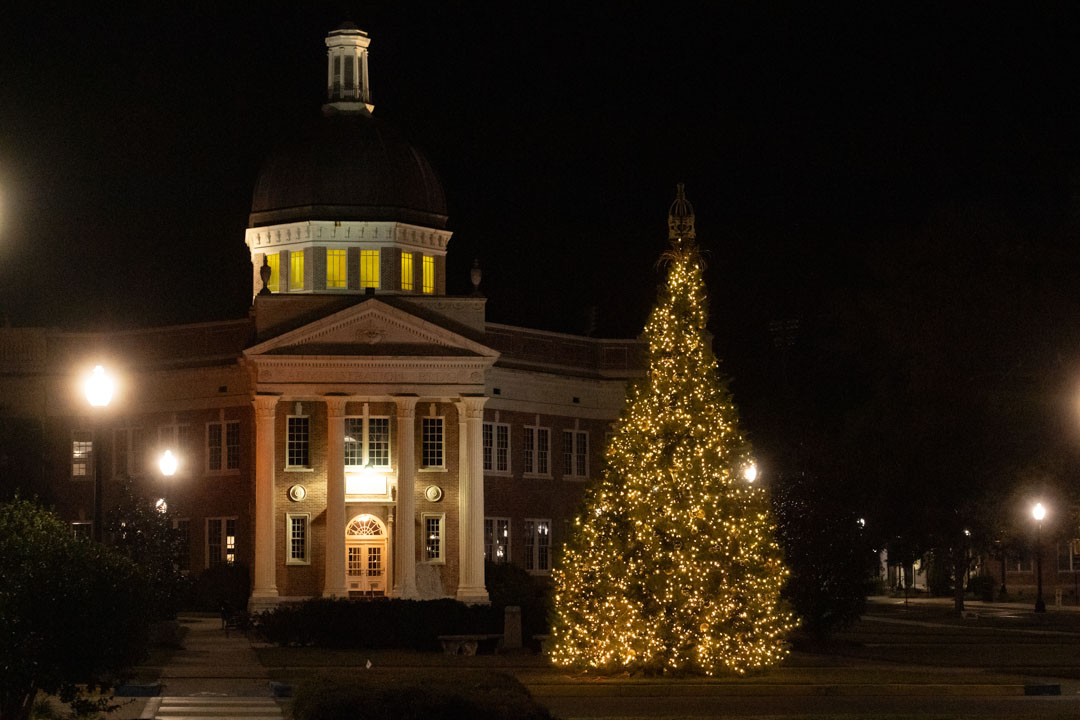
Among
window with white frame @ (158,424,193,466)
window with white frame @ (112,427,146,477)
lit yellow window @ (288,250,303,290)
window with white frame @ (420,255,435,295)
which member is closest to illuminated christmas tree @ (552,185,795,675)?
window with white frame @ (420,255,435,295)

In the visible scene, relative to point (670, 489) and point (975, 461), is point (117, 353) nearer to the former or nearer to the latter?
point (975, 461)

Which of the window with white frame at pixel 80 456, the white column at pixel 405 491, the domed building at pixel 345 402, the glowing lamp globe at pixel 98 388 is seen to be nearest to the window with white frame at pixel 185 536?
the domed building at pixel 345 402

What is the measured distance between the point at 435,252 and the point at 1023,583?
4424 centimetres

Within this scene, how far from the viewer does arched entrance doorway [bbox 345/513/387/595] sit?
225 ft

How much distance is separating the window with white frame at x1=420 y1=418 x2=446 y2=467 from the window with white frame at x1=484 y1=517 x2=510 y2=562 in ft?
16.2

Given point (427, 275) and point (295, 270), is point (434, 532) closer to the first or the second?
point (427, 275)

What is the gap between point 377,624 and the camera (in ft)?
159

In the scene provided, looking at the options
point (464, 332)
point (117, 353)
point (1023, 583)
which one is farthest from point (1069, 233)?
point (1023, 583)

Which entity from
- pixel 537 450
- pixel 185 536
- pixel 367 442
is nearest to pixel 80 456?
pixel 185 536

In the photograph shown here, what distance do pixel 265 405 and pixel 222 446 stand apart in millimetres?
7027

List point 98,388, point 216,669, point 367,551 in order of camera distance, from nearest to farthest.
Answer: point 98,388, point 216,669, point 367,551

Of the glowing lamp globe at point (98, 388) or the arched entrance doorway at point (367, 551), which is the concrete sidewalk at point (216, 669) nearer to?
the glowing lamp globe at point (98, 388)

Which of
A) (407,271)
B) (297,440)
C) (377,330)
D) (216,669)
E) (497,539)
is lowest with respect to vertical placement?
(216,669)

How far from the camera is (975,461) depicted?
68125 mm
